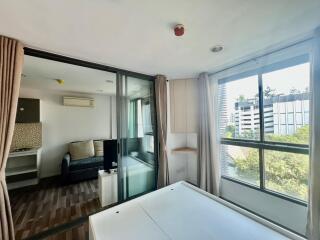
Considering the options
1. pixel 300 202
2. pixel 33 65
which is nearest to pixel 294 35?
pixel 300 202

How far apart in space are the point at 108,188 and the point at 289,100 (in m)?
3.11

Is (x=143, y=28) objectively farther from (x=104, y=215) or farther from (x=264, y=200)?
(x=264, y=200)

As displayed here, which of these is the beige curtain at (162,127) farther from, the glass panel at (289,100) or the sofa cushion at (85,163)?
the sofa cushion at (85,163)

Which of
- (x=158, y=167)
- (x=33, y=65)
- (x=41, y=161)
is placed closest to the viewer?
(x=33, y=65)

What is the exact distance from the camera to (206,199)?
1.71m

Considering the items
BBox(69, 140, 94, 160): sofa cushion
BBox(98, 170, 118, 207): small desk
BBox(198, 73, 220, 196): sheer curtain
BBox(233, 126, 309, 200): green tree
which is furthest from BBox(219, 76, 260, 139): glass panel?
BBox(69, 140, 94, 160): sofa cushion

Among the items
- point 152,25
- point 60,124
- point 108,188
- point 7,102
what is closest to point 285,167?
point 152,25

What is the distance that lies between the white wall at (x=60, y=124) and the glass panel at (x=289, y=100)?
438cm

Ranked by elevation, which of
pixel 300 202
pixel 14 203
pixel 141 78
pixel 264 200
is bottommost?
pixel 14 203

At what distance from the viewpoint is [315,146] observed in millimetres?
1514

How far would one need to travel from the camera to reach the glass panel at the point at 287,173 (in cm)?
180

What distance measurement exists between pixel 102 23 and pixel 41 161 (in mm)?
4075

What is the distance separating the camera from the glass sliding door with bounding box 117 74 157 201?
2504mm

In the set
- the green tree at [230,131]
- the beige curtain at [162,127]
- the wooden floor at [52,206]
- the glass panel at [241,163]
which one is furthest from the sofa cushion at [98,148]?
the green tree at [230,131]
